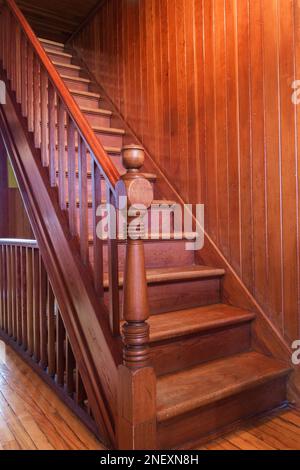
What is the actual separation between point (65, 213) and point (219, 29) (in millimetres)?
1385

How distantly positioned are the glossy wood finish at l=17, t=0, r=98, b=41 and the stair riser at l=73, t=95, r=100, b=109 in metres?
0.88

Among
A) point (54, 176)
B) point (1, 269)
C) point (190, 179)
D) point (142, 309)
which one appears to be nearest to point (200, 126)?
point (190, 179)

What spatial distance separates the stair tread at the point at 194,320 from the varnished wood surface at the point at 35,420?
1.70 feet

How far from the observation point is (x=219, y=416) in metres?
1.46

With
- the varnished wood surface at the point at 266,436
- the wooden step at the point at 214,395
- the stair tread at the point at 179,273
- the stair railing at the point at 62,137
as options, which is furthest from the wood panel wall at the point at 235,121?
the stair railing at the point at 62,137

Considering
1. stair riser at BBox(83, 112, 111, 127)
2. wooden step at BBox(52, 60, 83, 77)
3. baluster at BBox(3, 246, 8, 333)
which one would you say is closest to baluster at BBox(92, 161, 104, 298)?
baluster at BBox(3, 246, 8, 333)

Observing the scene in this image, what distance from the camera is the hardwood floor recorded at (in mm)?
1397

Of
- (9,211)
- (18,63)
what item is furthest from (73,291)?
(9,211)

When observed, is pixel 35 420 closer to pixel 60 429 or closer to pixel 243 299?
pixel 60 429

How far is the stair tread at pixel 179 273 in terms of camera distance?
175 cm

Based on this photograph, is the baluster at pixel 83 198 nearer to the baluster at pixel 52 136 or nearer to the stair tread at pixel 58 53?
the baluster at pixel 52 136

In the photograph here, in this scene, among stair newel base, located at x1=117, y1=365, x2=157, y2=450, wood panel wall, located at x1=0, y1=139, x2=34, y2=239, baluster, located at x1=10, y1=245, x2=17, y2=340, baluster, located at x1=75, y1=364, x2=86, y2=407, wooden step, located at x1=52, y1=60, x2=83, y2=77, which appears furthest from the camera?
wood panel wall, located at x1=0, y1=139, x2=34, y2=239

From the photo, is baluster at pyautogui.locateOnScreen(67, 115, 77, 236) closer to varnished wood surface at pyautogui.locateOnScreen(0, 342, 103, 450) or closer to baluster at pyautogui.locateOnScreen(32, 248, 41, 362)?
baluster at pyautogui.locateOnScreen(32, 248, 41, 362)

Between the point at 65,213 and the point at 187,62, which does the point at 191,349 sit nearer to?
the point at 65,213
